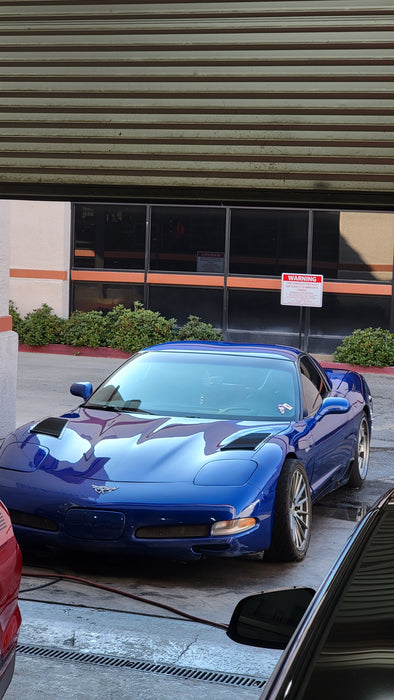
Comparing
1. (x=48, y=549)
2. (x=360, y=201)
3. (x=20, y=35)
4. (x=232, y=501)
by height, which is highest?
(x=20, y=35)

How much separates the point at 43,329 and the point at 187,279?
323 centimetres

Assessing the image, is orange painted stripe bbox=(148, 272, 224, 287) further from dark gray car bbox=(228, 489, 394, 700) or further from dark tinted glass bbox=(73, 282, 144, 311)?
dark gray car bbox=(228, 489, 394, 700)

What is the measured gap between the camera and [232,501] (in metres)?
6.38

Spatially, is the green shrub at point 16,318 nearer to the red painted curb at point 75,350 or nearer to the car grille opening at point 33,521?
the red painted curb at point 75,350

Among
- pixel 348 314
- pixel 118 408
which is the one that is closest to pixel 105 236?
pixel 348 314

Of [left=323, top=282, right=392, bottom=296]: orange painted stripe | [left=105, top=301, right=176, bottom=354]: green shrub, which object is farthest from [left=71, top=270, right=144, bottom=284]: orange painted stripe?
[left=323, top=282, right=392, bottom=296]: orange painted stripe

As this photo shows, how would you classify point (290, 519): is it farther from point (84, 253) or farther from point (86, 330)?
point (84, 253)

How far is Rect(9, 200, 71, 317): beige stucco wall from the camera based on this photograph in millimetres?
22672

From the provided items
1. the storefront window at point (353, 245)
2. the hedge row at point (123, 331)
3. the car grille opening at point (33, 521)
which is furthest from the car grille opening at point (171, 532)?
the storefront window at point (353, 245)

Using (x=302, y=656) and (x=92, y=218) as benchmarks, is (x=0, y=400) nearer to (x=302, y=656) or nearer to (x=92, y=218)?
(x=302, y=656)

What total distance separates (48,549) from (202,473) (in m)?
1.33

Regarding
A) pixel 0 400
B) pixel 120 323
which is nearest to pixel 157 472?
pixel 0 400

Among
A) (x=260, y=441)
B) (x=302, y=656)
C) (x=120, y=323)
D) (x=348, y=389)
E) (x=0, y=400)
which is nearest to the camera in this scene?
(x=302, y=656)

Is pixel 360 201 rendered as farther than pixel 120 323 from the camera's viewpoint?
No
